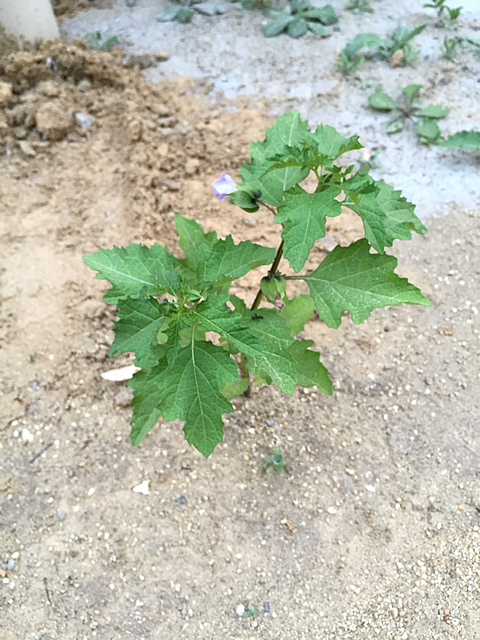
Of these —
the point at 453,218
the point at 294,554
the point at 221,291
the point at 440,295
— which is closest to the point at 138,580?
the point at 294,554

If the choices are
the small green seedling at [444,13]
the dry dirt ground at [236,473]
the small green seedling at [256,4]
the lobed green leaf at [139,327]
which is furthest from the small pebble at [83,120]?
the small green seedling at [444,13]

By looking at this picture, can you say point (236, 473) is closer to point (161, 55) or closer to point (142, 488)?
point (142, 488)

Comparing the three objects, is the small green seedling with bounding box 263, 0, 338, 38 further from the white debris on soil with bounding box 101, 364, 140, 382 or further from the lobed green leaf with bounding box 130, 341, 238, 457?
the lobed green leaf with bounding box 130, 341, 238, 457

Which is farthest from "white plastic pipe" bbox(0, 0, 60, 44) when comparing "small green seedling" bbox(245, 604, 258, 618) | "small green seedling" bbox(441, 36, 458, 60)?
"small green seedling" bbox(245, 604, 258, 618)

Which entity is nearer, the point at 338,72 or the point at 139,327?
the point at 139,327

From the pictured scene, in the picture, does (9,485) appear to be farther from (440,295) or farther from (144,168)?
(440,295)

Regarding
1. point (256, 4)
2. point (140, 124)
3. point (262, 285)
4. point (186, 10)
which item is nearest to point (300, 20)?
point (256, 4)
